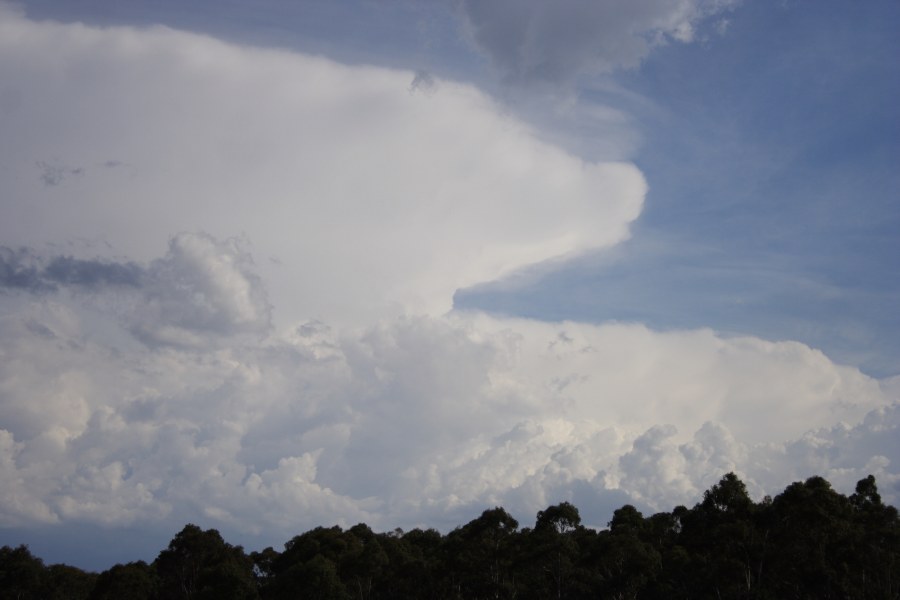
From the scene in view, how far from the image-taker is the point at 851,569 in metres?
63.2

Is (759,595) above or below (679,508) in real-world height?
below

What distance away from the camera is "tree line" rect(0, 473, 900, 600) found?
6284cm

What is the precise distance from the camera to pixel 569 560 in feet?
278

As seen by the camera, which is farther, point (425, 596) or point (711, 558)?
point (425, 596)

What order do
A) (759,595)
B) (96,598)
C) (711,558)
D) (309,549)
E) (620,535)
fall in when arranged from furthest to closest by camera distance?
(309,549)
(96,598)
(620,535)
(711,558)
(759,595)

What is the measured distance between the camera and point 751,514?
68.8 meters

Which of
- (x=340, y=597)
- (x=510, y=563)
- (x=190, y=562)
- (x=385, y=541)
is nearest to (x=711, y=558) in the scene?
(x=510, y=563)

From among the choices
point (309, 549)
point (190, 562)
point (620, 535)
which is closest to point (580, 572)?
point (620, 535)

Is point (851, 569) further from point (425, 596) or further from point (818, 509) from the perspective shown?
point (425, 596)

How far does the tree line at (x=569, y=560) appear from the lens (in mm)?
62844

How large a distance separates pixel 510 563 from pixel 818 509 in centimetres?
3846

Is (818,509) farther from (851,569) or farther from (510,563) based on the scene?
(510,563)

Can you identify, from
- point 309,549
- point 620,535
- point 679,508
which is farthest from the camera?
point 309,549

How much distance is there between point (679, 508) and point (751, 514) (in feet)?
59.4
